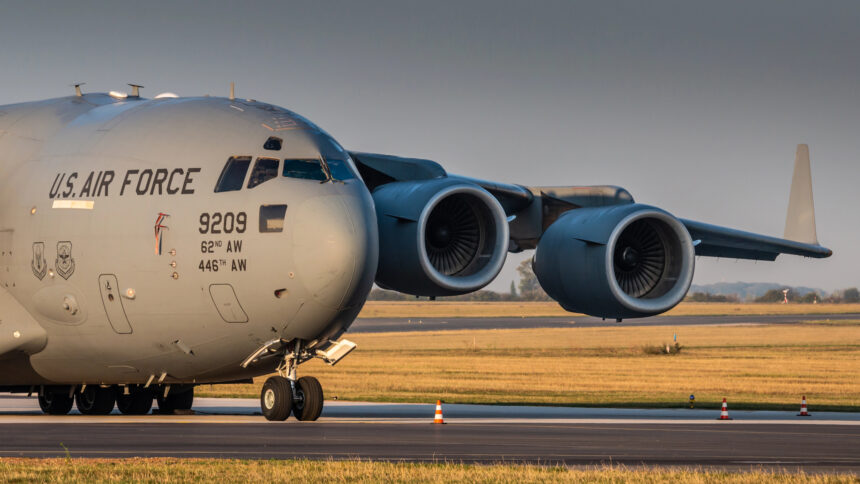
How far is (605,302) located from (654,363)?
33.1m

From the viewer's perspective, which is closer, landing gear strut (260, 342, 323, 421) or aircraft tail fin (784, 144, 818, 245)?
landing gear strut (260, 342, 323, 421)

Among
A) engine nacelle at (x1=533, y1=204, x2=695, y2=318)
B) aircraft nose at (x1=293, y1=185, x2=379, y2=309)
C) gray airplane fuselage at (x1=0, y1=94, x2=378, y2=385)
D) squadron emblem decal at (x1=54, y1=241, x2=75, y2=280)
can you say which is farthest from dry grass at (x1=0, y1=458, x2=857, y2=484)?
engine nacelle at (x1=533, y1=204, x2=695, y2=318)

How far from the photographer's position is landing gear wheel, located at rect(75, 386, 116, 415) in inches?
1051

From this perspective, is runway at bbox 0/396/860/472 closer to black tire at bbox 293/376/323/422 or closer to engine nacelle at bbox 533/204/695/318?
black tire at bbox 293/376/323/422

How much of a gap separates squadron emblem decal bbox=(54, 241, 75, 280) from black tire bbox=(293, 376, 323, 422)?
4401 mm

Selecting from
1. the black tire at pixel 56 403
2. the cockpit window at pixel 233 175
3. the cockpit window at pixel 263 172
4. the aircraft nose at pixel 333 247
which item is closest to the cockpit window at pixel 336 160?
the aircraft nose at pixel 333 247

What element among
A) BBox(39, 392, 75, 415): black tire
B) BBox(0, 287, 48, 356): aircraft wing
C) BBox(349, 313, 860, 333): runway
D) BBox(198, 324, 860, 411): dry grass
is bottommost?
BBox(349, 313, 860, 333): runway

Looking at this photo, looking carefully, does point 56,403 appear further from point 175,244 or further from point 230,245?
point 230,245

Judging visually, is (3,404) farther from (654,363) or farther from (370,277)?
(654,363)

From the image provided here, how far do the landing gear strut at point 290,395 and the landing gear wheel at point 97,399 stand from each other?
6.26 m

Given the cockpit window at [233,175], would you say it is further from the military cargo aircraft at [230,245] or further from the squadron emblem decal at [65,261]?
the squadron emblem decal at [65,261]

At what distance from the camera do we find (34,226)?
75.5 feet

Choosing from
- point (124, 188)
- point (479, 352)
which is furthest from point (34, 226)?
point (479, 352)

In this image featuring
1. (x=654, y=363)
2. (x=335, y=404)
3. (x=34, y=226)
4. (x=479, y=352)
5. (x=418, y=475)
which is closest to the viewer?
(x=418, y=475)
